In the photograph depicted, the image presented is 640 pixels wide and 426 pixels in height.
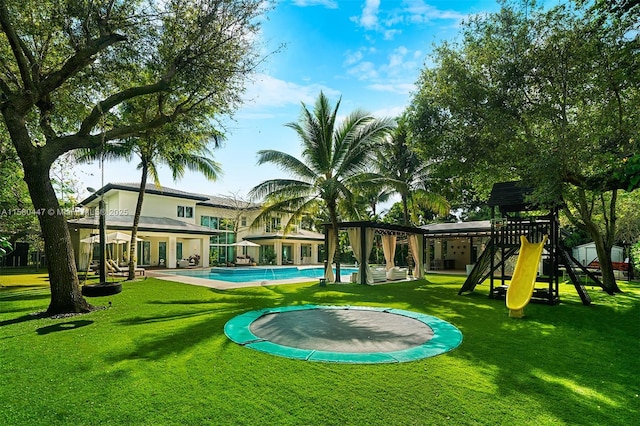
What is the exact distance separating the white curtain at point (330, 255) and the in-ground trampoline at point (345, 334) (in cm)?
736

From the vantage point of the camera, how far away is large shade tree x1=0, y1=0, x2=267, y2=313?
8070mm

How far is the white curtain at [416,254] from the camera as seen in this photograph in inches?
774

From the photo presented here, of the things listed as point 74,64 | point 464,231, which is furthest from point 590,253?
point 74,64

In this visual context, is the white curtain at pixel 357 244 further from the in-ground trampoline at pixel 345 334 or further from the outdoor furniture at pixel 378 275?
the in-ground trampoline at pixel 345 334

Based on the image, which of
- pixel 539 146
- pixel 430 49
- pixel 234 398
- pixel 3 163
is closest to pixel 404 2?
pixel 430 49

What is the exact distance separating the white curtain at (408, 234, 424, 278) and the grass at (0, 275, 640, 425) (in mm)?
11750

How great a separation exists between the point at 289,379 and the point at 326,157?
41.1 ft

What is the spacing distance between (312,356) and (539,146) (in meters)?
8.28

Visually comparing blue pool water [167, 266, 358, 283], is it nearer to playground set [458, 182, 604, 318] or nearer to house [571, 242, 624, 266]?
playground set [458, 182, 604, 318]

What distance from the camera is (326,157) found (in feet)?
52.4

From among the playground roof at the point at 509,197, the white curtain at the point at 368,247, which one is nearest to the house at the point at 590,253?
the playground roof at the point at 509,197

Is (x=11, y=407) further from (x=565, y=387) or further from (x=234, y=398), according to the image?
(x=565, y=387)

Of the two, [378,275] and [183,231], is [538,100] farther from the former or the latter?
[183,231]

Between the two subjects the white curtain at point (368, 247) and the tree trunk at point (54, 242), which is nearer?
the tree trunk at point (54, 242)
